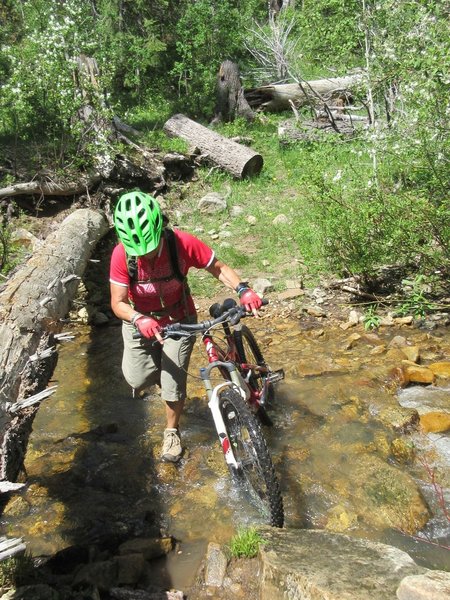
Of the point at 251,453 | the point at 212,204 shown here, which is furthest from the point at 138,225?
the point at 212,204

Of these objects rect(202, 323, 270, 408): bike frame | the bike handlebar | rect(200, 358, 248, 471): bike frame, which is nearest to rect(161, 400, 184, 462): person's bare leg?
rect(202, 323, 270, 408): bike frame

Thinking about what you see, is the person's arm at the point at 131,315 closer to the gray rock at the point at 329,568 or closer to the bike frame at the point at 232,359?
the bike frame at the point at 232,359

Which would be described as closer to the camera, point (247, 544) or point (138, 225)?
point (247, 544)

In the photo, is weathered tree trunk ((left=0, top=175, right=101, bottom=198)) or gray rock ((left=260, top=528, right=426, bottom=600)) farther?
weathered tree trunk ((left=0, top=175, right=101, bottom=198))

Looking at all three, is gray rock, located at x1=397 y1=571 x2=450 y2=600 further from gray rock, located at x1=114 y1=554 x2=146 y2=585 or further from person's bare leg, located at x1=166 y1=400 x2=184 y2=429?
person's bare leg, located at x1=166 y1=400 x2=184 y2=429

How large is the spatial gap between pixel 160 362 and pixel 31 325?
1296mm

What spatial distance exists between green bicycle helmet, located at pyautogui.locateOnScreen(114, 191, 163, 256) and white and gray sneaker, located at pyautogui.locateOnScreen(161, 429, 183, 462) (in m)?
1.88

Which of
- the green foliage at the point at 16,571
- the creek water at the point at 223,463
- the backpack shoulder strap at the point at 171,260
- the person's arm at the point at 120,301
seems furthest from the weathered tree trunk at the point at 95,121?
the green foliage at the point at 16,571

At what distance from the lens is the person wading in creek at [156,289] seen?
142 inches

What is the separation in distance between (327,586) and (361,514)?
1.33 meters

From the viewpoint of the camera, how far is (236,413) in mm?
3771

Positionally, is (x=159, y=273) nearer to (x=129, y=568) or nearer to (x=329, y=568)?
(x=129, y=568)

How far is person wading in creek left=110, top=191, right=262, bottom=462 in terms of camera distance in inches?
142

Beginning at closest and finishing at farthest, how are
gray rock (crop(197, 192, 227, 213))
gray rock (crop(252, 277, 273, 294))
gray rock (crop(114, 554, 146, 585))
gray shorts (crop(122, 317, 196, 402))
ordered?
1. gray rock (crop(114, 554, 146, 585))
2. gray shorts (crop(122, 317, 196, 402))
3. gray rock (crop(252, 277, 273, 294))
4. gray rock (crop(197, 192, 227, 213))
